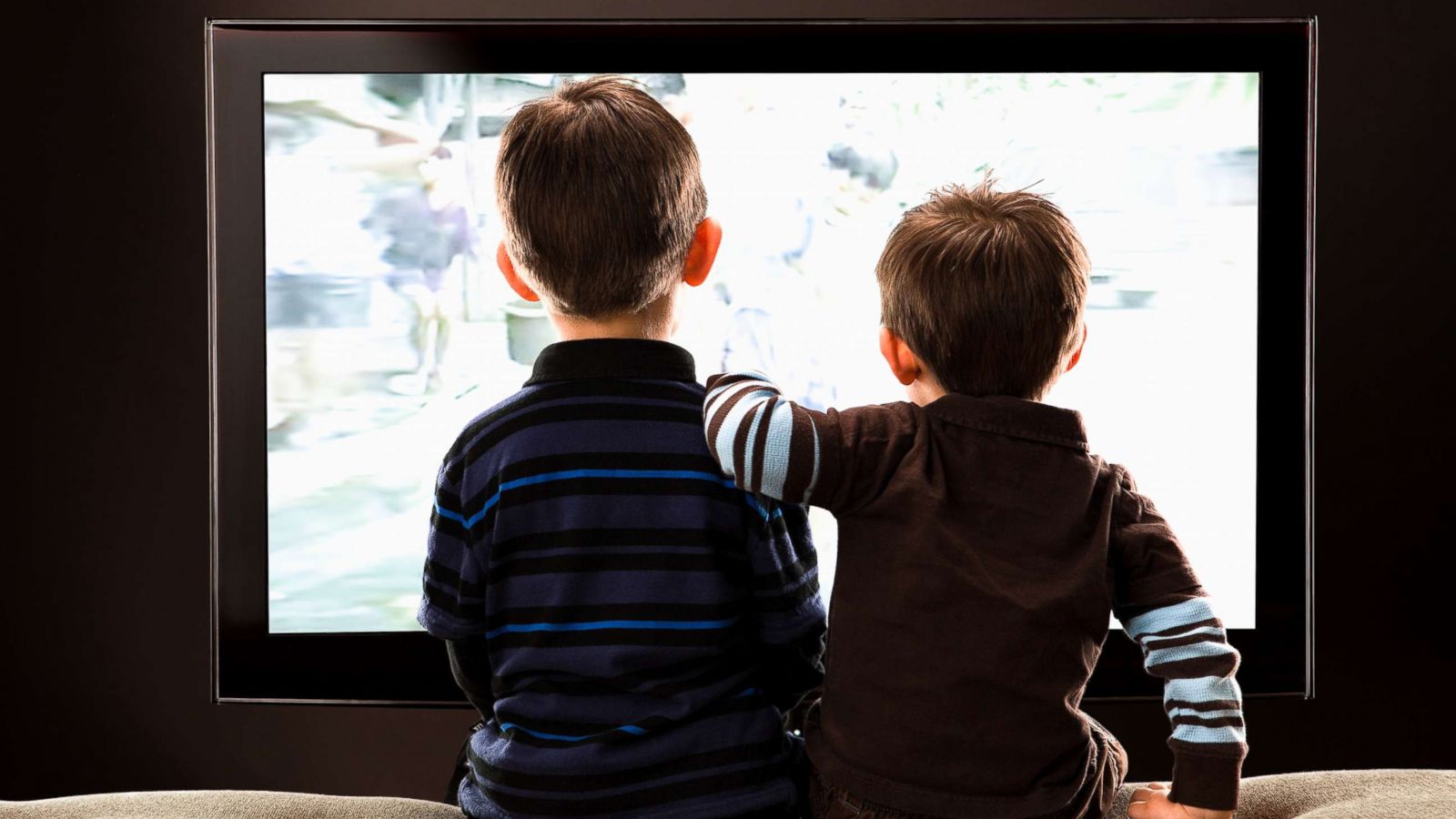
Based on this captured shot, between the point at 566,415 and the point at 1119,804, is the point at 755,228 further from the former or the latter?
the point at 1119,804

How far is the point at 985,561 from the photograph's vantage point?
34.3 inches

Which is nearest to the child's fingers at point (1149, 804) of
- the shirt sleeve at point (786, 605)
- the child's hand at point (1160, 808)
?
the child's hand at point (1160, 808)

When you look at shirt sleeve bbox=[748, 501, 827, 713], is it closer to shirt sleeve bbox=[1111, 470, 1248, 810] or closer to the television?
shirt sleeve bbox=[1111, 470, 1248, 810]

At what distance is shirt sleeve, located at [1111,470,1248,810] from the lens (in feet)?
2.90

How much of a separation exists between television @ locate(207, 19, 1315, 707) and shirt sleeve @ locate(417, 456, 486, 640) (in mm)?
694

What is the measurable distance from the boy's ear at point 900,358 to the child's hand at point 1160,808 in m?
0.42


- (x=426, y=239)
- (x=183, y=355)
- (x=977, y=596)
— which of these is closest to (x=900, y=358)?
(x=977, y=596)

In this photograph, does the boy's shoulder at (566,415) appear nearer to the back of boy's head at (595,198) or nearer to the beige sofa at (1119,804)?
the back of boy's head at (595,198)

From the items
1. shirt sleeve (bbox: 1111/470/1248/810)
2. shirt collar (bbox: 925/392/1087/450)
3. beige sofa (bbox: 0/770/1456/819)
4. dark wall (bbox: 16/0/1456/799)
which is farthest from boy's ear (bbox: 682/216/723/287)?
dark wall (bbox: 16/0/1456/799)

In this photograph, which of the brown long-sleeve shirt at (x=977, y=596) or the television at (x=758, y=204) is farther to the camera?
the television at (x=758, y=204)

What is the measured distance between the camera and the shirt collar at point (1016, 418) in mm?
893

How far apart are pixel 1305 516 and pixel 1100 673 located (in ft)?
1.27

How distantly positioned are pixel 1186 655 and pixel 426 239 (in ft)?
3.81

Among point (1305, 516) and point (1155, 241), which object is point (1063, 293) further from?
point (1305, 516)
